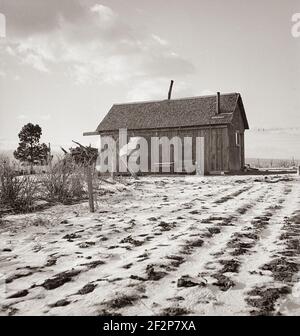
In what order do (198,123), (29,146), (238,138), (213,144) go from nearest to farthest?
(213,144) < (198,123) < (238,138) < (29,146)

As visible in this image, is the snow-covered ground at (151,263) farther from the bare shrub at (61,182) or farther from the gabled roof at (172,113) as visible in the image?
the gabled roof at (172,113)

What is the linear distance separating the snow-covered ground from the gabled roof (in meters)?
14.3

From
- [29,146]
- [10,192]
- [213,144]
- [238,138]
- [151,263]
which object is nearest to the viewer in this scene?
[151,263]

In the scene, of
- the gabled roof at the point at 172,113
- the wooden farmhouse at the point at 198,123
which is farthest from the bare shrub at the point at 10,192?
the gabled roof at the point at 172,113

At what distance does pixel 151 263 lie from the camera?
2.95 meters

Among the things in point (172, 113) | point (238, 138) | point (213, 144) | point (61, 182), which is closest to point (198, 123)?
point (213, 144)

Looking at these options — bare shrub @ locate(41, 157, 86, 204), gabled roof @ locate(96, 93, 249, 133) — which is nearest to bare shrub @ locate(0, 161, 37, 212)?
bare shrub @ locate(41, 157, 86, 204)

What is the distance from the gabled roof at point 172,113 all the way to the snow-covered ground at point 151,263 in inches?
562

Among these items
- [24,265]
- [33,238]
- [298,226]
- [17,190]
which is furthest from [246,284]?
[17,190]

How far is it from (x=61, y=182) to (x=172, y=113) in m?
14.4

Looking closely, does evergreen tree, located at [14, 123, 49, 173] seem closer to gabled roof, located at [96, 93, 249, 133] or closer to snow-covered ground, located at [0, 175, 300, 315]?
gabled roof, located at [96, 93, 249, 133]

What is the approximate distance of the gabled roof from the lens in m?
19.2

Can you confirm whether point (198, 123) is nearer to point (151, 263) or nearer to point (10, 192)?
point (10, 192)

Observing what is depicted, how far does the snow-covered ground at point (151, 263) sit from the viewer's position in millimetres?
2180
